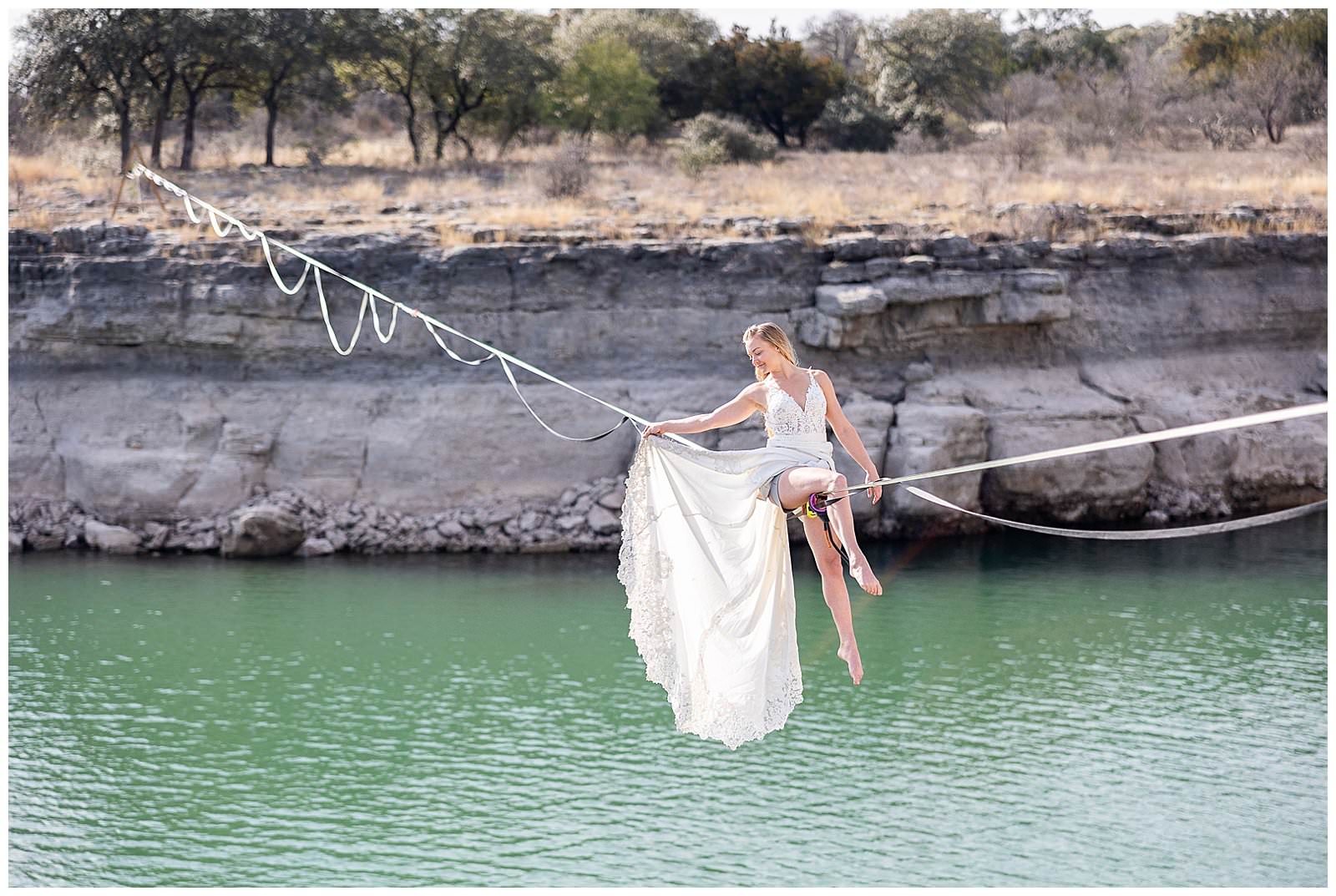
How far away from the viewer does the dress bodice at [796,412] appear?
609cm

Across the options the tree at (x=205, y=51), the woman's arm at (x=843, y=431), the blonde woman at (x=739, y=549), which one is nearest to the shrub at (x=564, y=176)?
the tree at (x=205, y=51)

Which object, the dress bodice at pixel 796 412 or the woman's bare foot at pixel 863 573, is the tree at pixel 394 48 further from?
the woman's bare foot at pixel 863 573

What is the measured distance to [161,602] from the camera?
16.0 meters

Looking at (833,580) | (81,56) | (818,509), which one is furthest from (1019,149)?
(818,509)

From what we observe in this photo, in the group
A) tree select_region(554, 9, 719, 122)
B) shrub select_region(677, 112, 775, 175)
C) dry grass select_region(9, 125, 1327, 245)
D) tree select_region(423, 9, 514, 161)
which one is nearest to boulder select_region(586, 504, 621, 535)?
dry grass select_region(9, 125, 1327, 245)

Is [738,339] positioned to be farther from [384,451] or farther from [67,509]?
[67,509]

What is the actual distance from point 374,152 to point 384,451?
12869 mm

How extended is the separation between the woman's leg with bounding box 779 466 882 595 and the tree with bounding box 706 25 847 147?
1021 inches

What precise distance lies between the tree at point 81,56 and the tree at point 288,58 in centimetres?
183

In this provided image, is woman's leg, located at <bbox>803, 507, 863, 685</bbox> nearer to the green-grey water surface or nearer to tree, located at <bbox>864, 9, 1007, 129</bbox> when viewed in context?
the green-grey water surface

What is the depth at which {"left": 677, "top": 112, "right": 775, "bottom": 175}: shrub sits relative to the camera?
2648 cm

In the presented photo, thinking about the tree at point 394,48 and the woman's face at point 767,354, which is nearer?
the woman's face at point 767,354

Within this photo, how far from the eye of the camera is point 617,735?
1242cm

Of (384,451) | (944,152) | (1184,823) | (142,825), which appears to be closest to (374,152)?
(944,152)
